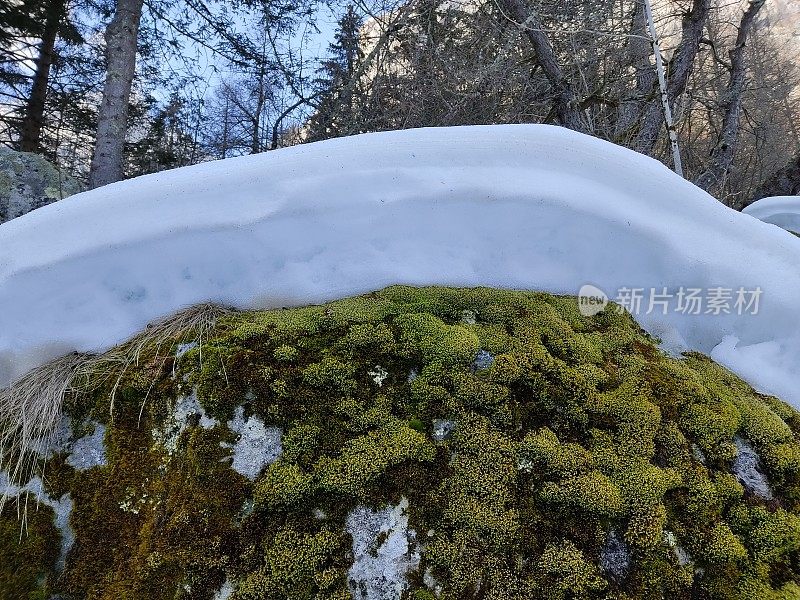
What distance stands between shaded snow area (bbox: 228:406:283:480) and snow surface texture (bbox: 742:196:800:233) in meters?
4.39

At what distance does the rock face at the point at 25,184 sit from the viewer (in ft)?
18.7

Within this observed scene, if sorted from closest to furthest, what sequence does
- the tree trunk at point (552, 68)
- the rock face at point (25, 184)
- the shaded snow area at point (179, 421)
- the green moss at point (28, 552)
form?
the green moss at point (28, 552) < the shaded snow area at point (179, 421) < the rock face at point (25, 184) < the tree trunk at point (552, 68)

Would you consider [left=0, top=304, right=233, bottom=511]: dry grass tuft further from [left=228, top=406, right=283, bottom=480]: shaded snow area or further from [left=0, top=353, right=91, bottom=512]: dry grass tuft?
[left=228, top=406, right=283, bottom=480]: shaded snow area

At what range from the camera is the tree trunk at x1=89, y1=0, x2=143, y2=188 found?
19.6ft

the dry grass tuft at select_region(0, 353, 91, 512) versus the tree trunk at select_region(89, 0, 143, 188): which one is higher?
the tree trunk at select_region(89, 0, 143, 188)

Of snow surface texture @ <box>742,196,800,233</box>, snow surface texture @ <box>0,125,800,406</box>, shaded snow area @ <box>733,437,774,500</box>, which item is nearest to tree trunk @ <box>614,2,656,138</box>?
snow surface texture @ <box>742,196,800,233</box>

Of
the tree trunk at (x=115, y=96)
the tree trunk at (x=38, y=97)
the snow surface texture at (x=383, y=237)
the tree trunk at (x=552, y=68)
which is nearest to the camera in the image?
the snow surface texture at (x=383, y=237)

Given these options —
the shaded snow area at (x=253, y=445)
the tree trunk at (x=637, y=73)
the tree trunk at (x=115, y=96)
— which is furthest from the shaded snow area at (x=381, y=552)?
the tree trunk at (x=637, y=73)

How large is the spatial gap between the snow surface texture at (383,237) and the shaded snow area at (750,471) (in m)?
0.67

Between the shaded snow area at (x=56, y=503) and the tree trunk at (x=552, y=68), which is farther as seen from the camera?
the tree trunk at (x=552, y=68)

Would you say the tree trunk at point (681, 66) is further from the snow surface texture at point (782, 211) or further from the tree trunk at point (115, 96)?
the tree trunk at point (115, 96)

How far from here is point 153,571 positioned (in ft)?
4.74

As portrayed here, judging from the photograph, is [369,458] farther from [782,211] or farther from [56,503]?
[782,211]

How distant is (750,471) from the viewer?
1779 mm
